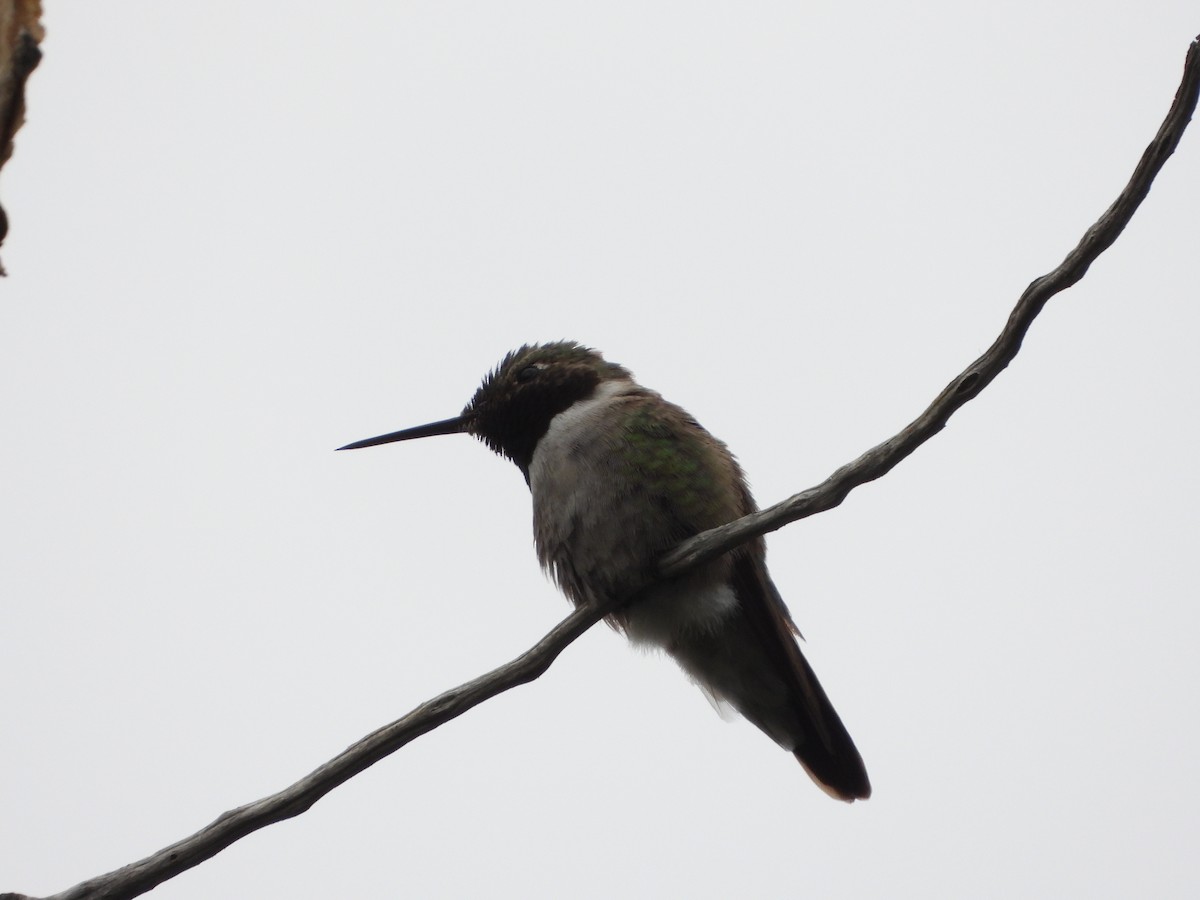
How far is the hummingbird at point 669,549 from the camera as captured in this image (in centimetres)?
419

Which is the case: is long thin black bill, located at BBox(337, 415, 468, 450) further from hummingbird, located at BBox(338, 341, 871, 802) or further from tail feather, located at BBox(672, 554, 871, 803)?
tail feather, located at BBox(672, 554, 871, 803)

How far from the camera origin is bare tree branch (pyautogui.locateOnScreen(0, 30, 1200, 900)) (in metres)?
2.25

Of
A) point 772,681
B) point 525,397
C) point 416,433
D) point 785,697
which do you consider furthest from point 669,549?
point 416,433

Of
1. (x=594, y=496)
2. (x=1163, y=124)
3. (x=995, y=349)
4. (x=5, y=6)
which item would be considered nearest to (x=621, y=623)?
(x=594, y=496)

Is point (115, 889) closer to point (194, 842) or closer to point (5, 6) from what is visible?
point (194, 842)

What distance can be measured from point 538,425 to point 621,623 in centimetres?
103

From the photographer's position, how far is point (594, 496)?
14.1 ft

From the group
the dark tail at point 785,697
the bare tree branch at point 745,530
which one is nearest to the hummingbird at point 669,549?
the dark tail at point 785,697

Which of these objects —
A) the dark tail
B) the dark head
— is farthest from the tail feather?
the dark head

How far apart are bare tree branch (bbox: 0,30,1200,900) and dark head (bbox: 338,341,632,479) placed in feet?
6.79

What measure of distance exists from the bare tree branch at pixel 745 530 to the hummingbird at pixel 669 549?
3.59ft

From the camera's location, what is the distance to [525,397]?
5.14 m

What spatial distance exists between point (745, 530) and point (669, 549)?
47.1 inches

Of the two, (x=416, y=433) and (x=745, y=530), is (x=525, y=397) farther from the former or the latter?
(x=745, y=530)
